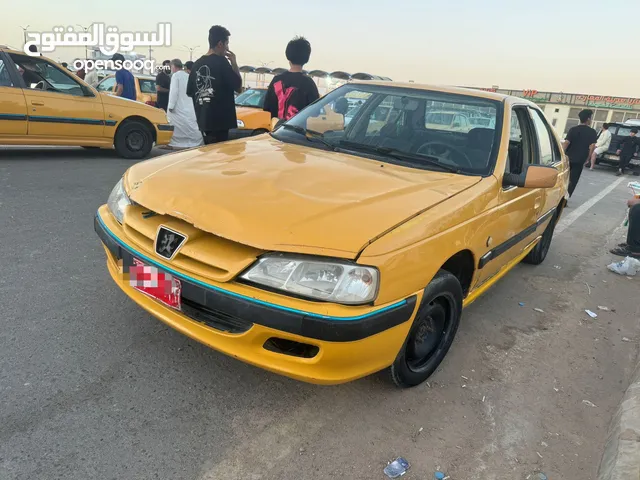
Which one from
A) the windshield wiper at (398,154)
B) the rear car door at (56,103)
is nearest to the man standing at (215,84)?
the windshield wiper at (398,154)

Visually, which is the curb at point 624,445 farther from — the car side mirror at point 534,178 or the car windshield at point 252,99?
the car windshield at point 252,99

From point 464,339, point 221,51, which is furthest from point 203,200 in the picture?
point 221,51

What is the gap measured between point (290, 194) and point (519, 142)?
1993 millimetres

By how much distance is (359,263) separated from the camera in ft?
6.07

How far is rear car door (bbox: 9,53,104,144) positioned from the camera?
21.6ft

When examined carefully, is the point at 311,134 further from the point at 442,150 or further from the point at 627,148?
the point at 627,148

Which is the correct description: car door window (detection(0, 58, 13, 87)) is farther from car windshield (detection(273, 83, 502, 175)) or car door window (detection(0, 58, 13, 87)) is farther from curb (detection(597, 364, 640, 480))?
curb (detection(597, 364, 640, 480))

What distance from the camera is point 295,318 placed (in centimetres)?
183

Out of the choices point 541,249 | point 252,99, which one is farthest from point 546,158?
point 252,99

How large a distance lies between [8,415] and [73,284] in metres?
1.33

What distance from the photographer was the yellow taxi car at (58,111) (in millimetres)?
6410

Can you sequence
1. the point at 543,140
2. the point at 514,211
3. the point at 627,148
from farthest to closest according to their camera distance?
A: the point at 627,148 < the point at 543,140 < the point at 514,211

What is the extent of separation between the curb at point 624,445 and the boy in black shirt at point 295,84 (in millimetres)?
3862

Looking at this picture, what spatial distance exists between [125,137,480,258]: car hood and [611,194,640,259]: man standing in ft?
12.3
